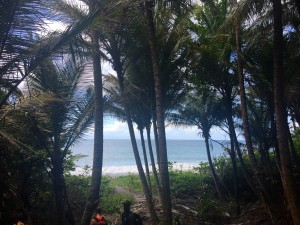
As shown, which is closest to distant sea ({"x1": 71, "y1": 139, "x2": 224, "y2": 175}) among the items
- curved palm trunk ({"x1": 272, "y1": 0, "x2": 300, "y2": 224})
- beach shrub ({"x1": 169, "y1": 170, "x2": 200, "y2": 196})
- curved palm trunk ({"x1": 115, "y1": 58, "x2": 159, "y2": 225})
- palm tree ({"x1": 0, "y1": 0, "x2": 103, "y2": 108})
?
curved palm trunk ({"x1": 115, "y1": 58, "x2": 159, "y2": 225})

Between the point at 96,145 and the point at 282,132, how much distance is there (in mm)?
3685

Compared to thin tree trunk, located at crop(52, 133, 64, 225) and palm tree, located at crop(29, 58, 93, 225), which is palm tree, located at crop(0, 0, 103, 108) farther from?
thin tree trunk, located at crop(52, 133, 64, 225)

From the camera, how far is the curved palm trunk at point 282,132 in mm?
5684

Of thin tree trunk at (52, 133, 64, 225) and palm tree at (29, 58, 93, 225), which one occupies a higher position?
palm tree at (29, 58, 93, 225)

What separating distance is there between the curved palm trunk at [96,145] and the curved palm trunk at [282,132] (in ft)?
11.7

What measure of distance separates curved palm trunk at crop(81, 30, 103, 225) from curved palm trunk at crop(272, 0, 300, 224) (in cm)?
355

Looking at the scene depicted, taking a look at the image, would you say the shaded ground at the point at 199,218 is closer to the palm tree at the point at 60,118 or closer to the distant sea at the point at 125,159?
the palm tree at the point at 60,118

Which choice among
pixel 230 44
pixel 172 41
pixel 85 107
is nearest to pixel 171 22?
pixel 172 41

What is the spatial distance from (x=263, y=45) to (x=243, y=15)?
2.02 m

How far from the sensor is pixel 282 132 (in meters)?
5.79

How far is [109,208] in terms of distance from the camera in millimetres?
11352

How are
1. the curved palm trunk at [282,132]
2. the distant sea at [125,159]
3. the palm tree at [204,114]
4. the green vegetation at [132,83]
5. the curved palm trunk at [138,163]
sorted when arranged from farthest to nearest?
the distant sea at [125,159] < the palm tree at [204,114] < the curved palm trunk at [138,163] < the curved palm trunk at [282,132] < the green vegetation at [132,83]

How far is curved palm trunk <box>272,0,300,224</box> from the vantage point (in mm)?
5684

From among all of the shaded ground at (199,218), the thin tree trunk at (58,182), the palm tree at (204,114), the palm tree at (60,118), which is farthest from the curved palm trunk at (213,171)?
the thin tree trunk at (58,182)
